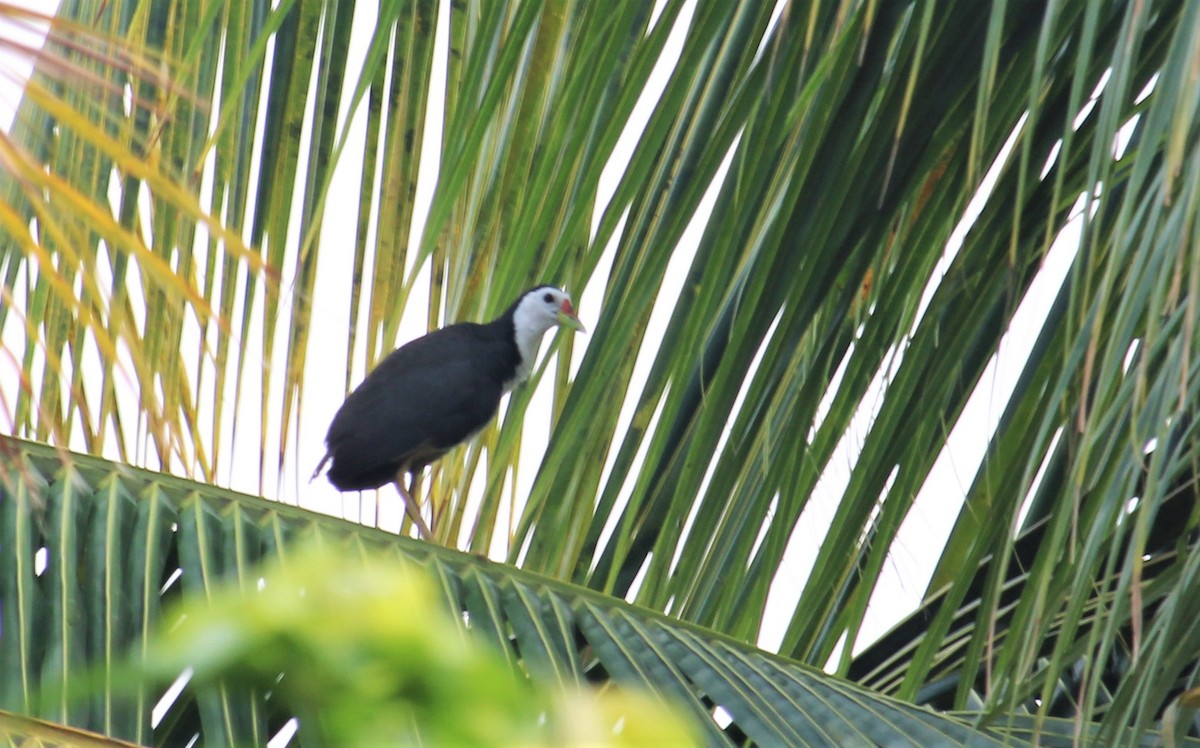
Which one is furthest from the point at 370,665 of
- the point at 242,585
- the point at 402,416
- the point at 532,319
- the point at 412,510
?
the point at 532,319

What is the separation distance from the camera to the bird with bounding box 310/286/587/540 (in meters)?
4.14

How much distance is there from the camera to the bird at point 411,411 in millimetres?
4137

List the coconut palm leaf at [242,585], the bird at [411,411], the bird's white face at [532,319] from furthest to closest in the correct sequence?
1. the bird's white face at [532,319]
2. the bird at [411,411]
3. the coconut palm leaf at [242,585]

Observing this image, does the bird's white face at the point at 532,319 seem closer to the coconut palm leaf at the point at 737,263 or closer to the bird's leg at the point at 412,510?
the bird's leg at the point at 412,510

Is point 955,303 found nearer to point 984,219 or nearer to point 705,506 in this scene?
point 984,219

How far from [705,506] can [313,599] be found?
1.66 metres

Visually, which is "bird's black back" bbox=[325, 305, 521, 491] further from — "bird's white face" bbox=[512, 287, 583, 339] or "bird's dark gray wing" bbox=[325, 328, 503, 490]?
"bird's white face" bbox=[512, 287, 583, 339]

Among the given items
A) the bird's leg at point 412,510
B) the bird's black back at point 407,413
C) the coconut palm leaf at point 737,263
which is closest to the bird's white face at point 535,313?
the bird's black back at point 407,413

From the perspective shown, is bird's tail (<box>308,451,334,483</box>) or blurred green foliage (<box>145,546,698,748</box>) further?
bird's tail (<box>308,451,334,483</box>)

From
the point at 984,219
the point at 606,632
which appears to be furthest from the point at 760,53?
the point at 606,632

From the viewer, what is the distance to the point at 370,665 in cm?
47

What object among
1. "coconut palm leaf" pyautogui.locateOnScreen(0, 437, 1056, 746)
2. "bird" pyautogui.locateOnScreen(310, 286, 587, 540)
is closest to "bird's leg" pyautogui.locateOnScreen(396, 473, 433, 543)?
"bird" pyautogui.locateOnScreen(310, 286, 587, 540)

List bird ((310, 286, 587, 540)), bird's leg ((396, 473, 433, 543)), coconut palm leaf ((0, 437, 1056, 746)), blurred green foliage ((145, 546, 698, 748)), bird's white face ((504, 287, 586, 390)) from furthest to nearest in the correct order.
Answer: bird's white face ((504, 287, 586, 390)) → bird ((310, 286, 587, 540)) → bird's leg ((396, 473, 433, 543)) → coconut palm leaf ((0, 437, 1056, 746)) → blurred green foliage ((145, 546, 698, 748))

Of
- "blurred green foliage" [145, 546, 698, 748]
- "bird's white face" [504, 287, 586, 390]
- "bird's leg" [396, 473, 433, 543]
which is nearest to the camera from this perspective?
"blurred green foliage" [145, 546, 698, 748]
